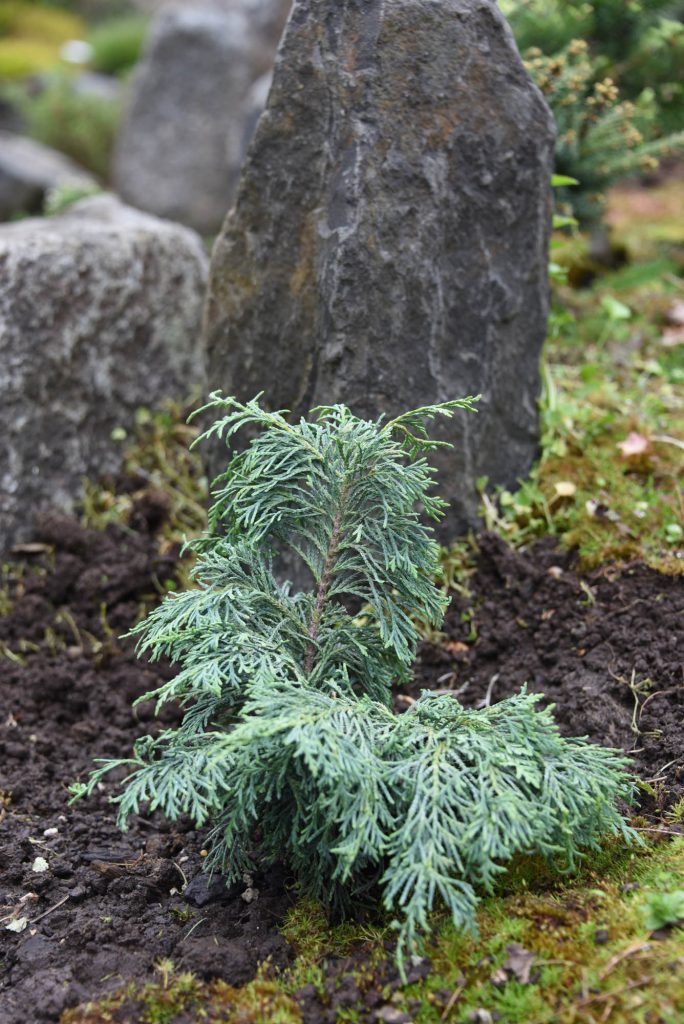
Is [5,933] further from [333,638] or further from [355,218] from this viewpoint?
[355,218]

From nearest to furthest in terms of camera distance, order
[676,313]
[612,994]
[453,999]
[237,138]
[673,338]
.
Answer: [612,994] → [453,999] → [673,338] → [676,313] → [237,138]

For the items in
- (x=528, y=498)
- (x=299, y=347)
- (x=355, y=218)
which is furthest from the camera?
(x=528, y=498)

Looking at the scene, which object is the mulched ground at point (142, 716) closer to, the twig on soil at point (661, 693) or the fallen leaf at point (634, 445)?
the twig on soil at point (661, 693)

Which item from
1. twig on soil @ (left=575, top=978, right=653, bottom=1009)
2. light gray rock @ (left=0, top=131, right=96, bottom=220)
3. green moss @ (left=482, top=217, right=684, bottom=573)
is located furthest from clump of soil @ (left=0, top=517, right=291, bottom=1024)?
light gray rock @ (left=0, top=131, right=96, bottom=220)

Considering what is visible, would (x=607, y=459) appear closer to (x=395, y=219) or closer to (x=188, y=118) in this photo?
(x=395, y=219)

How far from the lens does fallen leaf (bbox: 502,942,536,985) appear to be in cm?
201

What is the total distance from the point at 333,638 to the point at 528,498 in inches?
61.0

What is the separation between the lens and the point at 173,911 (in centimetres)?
250

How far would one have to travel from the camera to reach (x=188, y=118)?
10.3 m

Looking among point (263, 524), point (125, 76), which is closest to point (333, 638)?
point (263, 524)

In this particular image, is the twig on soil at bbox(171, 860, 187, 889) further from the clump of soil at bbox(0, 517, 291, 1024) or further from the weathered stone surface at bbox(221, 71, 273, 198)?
the weathered stone surface at bbox(221, 71, 273, 198)

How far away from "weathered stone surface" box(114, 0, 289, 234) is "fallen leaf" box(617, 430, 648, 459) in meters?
7.37

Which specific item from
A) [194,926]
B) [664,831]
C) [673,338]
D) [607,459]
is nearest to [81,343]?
[607,459]

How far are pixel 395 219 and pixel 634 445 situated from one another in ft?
4.55
